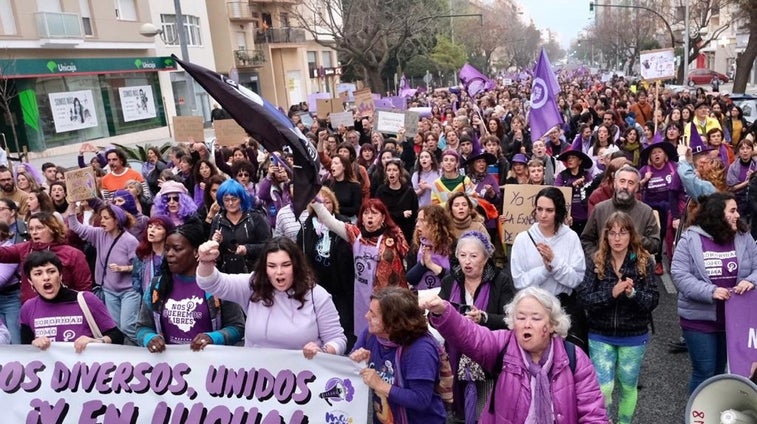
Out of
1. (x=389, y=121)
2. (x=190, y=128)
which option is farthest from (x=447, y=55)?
(x=190, y=128)

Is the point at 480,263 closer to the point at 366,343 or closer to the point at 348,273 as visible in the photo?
the point at 366,343

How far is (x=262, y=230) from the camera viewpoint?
530 cm

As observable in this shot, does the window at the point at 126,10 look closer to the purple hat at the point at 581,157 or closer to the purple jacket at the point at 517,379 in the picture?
the purple hat at the point at 581,157

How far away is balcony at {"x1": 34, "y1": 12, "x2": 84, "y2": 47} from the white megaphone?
84.5 feet

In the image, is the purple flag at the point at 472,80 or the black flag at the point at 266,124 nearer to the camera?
the black flag at the point at 266,124

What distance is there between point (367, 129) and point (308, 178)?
9354 mm

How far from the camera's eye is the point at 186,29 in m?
33.4

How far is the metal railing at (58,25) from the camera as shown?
23391mm

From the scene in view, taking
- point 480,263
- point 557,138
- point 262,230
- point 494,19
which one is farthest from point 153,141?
point 494,19

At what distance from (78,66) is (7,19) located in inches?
137

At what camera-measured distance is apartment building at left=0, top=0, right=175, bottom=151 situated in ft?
75.4

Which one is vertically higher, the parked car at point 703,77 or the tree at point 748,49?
the tree at point 748,49

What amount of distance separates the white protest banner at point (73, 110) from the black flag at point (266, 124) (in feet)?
77.2

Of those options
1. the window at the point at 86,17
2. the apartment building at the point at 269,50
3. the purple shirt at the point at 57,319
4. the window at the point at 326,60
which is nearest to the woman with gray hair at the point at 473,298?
the purple shirt at the point at 57,319
